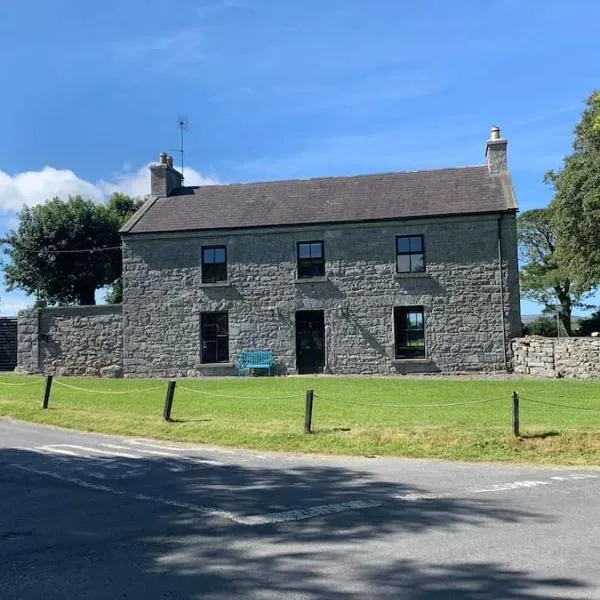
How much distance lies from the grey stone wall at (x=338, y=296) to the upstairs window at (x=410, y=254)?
0.26 metres

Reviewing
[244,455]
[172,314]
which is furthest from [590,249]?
[244,455]

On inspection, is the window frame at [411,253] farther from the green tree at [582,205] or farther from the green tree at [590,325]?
the green tree at [590,325]

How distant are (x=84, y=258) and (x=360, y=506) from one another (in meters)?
37.9

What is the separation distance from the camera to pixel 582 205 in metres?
26.2

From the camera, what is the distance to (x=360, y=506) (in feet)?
23.5

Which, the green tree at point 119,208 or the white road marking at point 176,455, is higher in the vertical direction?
the green tree at point 119,208

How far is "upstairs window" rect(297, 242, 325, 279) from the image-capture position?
26.7 metres

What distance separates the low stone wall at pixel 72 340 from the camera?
1123 inches

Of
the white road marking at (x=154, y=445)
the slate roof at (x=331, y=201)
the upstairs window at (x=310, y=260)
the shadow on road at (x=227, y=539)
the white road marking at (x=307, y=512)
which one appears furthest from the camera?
the upstairs window at (x=310, y=260)

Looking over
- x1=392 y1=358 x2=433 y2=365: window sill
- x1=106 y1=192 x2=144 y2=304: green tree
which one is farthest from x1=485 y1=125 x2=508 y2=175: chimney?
x1=106 y1=192 x2=144 y2=304: green tree

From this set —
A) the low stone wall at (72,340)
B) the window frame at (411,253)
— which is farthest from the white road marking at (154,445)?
the low stone wall at (72,340)

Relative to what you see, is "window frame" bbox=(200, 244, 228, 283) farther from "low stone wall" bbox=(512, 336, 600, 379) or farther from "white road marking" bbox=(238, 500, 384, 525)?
"white road marking" bbox=(238, 500, 384, 525)

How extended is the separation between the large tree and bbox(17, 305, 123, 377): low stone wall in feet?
36.9

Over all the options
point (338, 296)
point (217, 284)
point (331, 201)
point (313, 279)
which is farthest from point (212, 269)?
point (331, 201)
